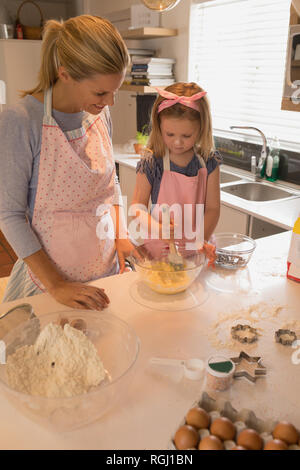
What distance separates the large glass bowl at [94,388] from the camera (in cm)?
64

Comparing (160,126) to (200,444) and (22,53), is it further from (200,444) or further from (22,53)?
(22,53)

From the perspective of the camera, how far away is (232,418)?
0.66m

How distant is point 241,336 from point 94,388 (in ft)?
Result: 1.21

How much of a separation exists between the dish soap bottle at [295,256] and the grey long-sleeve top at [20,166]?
0.73 metres

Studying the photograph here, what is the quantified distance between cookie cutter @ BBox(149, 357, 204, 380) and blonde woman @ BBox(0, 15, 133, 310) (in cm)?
24

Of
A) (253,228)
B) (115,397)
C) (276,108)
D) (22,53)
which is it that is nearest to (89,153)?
(115,397)

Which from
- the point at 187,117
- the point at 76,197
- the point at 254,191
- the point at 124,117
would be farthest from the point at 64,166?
the point at 124,117

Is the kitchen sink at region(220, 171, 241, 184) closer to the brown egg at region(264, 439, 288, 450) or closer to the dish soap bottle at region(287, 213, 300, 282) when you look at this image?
the dish soap bottle at region(287, 213, 300, 282)

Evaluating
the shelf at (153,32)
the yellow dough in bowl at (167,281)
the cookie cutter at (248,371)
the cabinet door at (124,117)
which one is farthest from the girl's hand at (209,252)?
the cabinet door at (124,117)

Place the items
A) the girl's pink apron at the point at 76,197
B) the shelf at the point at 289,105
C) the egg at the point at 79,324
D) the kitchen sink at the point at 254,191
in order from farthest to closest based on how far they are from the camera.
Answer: the kitchen sink at the point at 254,191 < the shelf at the point at 289,105 < the girl's pink apron at the point at 76,197 < the egg at the point at 79,324

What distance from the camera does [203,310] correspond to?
1.01m

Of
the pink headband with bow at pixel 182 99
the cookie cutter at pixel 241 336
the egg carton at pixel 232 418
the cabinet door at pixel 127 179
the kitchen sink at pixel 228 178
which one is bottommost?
the cabinet door at pixel 127 179

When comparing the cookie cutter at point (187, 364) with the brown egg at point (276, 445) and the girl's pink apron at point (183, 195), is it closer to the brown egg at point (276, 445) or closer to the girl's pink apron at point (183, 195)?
the brown egg at point (276, 445)

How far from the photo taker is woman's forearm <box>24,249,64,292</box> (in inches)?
41.4
